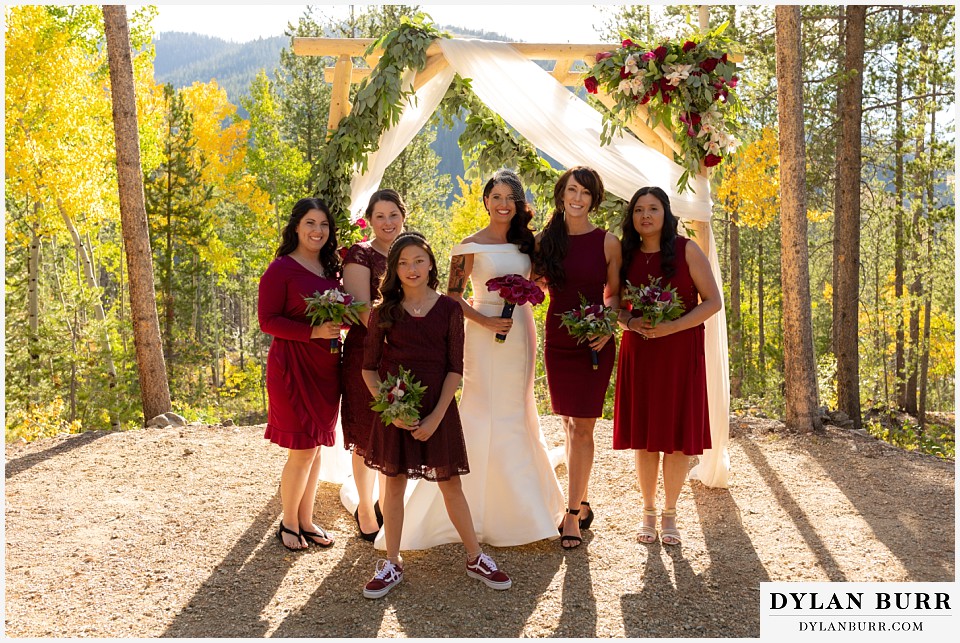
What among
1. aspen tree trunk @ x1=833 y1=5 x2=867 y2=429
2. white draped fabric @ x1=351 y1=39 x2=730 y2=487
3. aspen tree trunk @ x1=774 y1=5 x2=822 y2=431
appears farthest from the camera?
aspen tree trunk @ x1=833 y1=5 x2=867 y2=429

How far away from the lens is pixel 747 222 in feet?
46.5

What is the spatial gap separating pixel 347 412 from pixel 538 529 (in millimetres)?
1287

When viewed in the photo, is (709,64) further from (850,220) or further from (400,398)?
(850,220)

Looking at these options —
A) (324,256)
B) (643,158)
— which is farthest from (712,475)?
(324,256)

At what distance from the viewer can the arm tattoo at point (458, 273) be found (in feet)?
13.8

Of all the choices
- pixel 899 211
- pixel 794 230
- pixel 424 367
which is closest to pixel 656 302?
pixel 424 367

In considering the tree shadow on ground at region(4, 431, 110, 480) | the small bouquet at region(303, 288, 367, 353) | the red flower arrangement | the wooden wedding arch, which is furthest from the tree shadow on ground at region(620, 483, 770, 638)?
the tree shadow on ground at region(4, 431, 110, 480)

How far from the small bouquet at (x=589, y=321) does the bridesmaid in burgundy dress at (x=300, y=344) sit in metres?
1.26

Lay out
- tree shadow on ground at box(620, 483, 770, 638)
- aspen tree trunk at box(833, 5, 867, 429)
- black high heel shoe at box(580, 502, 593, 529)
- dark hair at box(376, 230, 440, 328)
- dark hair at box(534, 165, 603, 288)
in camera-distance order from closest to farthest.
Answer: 1. tree shadow on ground at box(620, 483, 770, 638)
2. dark hair at box(376, 230, 440, 328)
3. dark hair at box(534, 165, 603, 288)
4. black high heel shoe at box(580, 502, 593, 529)
5. aspen tree trunk at box(833, 5, 867, 429)

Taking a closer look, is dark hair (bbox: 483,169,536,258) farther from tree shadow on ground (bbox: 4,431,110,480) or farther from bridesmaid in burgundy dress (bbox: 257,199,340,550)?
tree shadow on ground (bbox: 4,431,110,480)

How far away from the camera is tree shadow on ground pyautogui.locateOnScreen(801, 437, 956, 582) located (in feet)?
13.5

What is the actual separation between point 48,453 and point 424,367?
467 cm

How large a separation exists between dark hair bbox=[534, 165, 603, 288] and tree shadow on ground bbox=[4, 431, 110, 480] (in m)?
4.76

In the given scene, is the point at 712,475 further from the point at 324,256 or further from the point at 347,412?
the point at 324,256
